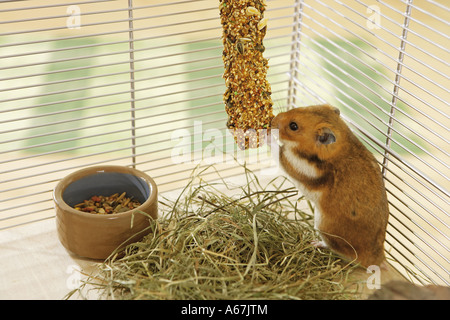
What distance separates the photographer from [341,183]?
5.42 feet

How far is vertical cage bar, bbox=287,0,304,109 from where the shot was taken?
2178 millimetres

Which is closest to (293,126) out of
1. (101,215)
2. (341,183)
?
(341,183)

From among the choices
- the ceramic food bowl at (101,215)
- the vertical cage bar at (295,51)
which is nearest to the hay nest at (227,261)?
the ceramic food bowl at (101,215)

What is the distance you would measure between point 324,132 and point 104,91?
7.13 feet

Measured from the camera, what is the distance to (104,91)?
3555 millimetres

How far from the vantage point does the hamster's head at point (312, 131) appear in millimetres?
1657

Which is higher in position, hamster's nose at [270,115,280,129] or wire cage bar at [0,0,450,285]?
hamster's nose at [270,115,280,129]

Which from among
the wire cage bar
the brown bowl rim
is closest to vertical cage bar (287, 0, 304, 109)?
the wire cage bar

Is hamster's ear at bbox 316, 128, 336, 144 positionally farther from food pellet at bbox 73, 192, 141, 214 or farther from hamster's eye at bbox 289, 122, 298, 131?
food pellet at bbox 73, 192, 141, 214

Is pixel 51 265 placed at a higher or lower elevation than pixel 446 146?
Result: higher

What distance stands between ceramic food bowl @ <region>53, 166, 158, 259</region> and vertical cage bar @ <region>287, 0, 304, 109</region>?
29.9 inches
